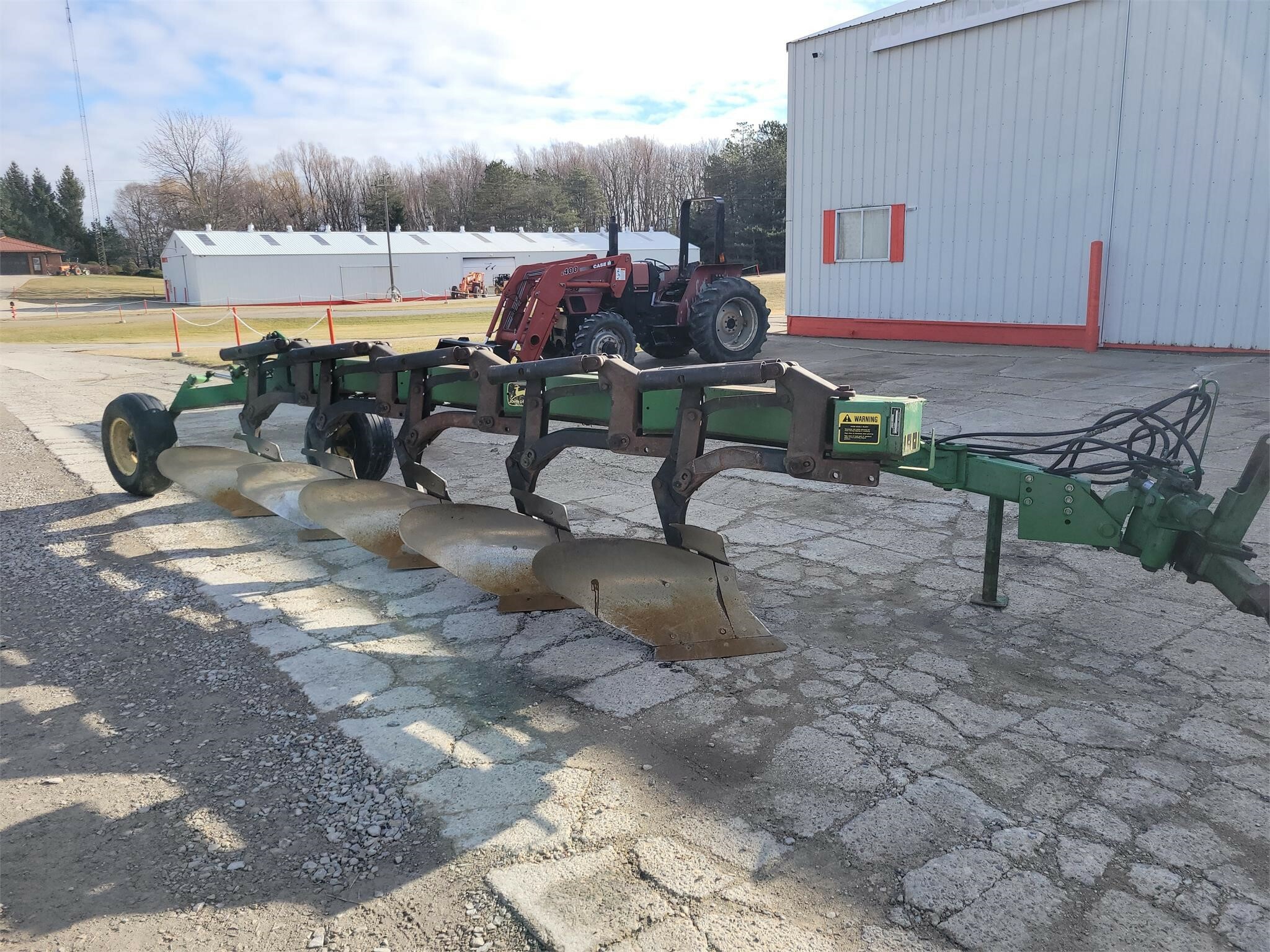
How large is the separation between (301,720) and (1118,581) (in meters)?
3.58

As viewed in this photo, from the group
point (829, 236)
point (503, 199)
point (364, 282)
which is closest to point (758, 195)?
point (364, 282)

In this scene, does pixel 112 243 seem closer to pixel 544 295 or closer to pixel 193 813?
pixel 544 295

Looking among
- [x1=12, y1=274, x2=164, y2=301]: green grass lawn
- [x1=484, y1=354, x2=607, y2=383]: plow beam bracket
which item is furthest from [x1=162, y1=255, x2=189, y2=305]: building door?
[x1=484, y1=354, x2=607, y2=383]: plow beam bracket

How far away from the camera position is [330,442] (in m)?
5.81

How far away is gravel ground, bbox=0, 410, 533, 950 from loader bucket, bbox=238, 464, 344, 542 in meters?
0.87

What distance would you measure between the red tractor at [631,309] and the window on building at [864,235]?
2.70 meters

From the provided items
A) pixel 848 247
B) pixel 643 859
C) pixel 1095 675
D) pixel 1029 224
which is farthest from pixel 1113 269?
pixel 643 859

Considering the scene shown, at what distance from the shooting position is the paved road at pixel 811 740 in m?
2.25

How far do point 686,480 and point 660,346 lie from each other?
9.45 meters

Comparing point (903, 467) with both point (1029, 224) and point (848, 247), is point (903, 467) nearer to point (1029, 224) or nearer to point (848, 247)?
point (1029, 224)

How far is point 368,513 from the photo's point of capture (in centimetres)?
475

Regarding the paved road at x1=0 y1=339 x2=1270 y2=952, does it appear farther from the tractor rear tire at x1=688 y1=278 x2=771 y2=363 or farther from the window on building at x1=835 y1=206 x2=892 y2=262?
the window on building at x1=835 y1=206 x2=892 y2=262

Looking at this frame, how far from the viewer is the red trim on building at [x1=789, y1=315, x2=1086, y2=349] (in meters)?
12.4

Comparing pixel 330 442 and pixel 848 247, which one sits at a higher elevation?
pixel 848 247
